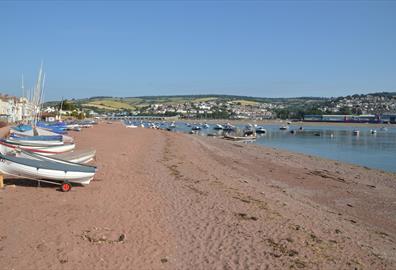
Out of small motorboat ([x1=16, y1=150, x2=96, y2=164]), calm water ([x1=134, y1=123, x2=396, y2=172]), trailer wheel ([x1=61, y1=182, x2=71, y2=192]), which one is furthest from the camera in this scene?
calm water ([x1=134, y1=123, x2=396, y2=172])

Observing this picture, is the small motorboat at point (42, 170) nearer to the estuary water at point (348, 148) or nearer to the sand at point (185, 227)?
the sand at point (185, 227)

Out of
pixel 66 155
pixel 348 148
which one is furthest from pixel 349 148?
pixel 66 155

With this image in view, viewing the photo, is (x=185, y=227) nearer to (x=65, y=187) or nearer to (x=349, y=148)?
(x=65, y=187)

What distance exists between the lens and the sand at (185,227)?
8.08 meters

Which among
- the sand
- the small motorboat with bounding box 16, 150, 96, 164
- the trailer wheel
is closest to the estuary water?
the sand

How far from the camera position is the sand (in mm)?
8078

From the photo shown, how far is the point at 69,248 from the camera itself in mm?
8164

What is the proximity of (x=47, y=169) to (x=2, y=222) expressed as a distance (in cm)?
369

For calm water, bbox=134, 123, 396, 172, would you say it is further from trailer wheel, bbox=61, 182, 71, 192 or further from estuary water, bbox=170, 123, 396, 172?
trailer wheel, bbox=61, 182, 71, 192

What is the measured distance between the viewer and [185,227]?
10.3 m

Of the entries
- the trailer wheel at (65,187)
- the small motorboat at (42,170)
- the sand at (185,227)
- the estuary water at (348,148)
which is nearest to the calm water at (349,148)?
the estuary water at (348,148)

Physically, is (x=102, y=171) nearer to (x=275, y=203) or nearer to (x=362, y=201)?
(x=275, y=203)

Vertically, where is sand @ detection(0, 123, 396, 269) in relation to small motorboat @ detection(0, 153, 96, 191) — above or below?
below

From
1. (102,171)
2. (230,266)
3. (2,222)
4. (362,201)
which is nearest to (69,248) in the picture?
(2,222)
